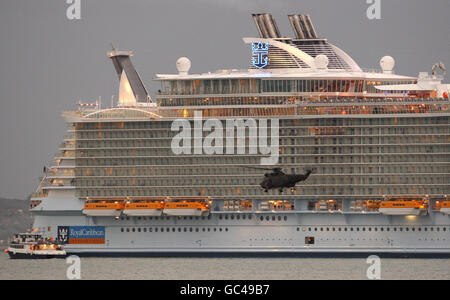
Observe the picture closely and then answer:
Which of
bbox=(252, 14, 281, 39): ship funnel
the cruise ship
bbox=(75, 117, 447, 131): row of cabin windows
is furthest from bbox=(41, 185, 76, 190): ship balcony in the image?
bbox=(252, 14, 281, 39): ship funnel

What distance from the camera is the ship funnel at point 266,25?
14150cm

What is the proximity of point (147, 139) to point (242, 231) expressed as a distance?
10386 mm

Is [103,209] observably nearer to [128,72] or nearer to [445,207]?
[128,72]

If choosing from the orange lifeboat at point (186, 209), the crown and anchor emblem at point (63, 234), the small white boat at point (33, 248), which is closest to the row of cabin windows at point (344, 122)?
the orange lifeboat at point (186, 209)

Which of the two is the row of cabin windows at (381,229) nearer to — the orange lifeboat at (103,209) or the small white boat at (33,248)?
the orange lifeboat at (103,209)

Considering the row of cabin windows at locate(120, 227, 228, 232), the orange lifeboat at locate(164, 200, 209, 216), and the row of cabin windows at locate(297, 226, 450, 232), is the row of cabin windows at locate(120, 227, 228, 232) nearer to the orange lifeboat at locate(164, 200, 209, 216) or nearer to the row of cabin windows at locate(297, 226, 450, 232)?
the orange lifeboat at locate(164, 200, 209, 216)

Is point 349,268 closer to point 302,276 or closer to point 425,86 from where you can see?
point 302,276

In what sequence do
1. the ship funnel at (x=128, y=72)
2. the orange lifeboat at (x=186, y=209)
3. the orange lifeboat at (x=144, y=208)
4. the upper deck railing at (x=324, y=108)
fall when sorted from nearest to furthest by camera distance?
the orange lifeboat at (x=186, y=209) < the orange lifeboat at (x=144, y=208) < the upper deck railing at (x=324, y=108) < the ship funnel at (x=128, y=72)

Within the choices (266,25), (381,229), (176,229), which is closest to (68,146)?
(176,229)

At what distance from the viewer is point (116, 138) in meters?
137

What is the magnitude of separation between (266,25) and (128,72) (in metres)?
12.2

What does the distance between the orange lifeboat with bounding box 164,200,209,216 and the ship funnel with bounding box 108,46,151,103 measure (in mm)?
13603

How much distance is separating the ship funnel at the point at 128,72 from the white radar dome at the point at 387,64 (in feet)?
62.5
